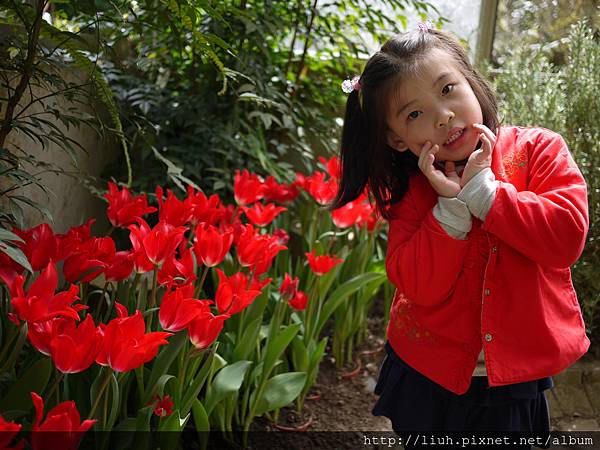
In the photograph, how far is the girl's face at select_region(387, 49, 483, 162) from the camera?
121cm

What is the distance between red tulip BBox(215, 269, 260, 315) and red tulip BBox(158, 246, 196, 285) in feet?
0.20

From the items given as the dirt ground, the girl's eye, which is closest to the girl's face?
the girl's eye

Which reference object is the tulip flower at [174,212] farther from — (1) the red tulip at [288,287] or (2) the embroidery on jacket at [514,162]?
(2) the embroidery on jacket at [514,162]

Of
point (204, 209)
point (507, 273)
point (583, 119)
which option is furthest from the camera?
point (583, 119)

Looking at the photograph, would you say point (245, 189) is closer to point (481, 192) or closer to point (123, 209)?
point (123, 209)

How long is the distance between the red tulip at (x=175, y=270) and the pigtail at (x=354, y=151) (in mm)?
354

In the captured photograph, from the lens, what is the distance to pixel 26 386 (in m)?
1.15

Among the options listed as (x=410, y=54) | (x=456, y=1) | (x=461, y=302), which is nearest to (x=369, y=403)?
(x=461, y=302)

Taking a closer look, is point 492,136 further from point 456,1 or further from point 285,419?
point 456,1

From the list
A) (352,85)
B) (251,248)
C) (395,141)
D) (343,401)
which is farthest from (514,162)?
(343,401)

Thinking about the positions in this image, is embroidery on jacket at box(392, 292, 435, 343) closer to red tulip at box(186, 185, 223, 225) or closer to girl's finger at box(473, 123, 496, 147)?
girl's finger at box(473, 123, 496, 147)

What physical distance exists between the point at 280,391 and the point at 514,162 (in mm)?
857

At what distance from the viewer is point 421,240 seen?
1249 mm

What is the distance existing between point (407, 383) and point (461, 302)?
0.23 m
